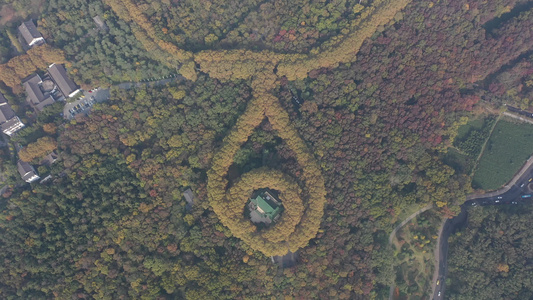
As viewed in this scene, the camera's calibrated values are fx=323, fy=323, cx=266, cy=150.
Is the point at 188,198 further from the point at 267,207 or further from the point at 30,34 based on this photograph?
the point at 30,34

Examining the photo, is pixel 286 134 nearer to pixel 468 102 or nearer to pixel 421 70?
pixel 421 70

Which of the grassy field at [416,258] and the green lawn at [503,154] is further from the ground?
the green lawn at [503,154]

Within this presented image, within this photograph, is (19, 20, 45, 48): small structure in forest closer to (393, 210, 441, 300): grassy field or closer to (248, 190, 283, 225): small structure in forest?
(248, 190, 283, 225): small structure in forest

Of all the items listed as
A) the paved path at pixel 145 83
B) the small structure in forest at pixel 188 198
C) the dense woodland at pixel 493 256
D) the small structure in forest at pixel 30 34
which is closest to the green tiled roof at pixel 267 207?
the small structure in forest at pixel 188 198

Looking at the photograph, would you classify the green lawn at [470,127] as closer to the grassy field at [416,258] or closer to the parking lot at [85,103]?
the grassy field at [416,258]

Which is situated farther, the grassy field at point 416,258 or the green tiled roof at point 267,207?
the grassy field at point 416,258

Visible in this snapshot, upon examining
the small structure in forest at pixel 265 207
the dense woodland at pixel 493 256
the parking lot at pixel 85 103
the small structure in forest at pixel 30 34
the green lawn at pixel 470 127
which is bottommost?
the dense woodland at pixel 493 256

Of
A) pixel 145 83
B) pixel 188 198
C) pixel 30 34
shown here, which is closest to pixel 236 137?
pixel 188 198
